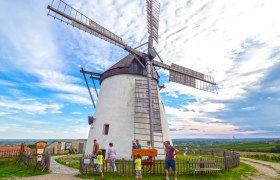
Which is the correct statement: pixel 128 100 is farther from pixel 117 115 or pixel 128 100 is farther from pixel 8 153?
pixel 8 153

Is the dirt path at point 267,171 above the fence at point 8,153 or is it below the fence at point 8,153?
below

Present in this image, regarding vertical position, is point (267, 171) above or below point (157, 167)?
below

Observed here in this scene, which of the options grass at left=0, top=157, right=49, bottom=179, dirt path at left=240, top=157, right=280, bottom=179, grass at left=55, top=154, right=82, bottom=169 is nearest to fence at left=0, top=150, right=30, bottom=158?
grass at left=0, top=157, right=49, bottom=179

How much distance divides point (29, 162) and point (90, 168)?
4.95 meters

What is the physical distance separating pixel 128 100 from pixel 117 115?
1.52 metres

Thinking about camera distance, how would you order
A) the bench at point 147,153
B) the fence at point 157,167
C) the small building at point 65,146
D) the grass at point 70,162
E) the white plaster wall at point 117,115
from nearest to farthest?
the bench at point 147,153 < the fence at point 157,167 < the grass at point 70,162 < the white plaster wall at point 117,115 < the small building at point 65,146

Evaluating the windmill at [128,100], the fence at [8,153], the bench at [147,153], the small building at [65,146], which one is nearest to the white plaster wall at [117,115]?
the windmill at [128,100]

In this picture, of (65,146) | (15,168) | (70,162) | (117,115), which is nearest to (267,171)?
(117,115)

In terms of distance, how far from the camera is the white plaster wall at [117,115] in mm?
16047

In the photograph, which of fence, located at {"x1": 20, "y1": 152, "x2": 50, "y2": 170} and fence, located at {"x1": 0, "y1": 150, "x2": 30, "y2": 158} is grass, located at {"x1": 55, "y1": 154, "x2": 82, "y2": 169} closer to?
fence, located at {"x1": 20, "y1": 152, "x2": 50, "y2": 170}

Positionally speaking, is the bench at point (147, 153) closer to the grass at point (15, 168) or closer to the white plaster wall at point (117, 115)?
the white plaster wall at point (117, 115)

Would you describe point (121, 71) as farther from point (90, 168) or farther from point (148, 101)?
point (90, 168)

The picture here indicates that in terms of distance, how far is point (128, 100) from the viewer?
17.4 m

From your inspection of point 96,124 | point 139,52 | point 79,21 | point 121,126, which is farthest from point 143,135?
point 79,21
